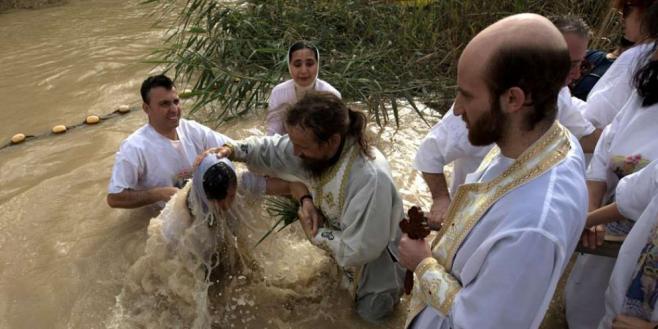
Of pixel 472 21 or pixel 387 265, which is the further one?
pixel 472 21

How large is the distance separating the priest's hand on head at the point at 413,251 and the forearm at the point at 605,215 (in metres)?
0.85

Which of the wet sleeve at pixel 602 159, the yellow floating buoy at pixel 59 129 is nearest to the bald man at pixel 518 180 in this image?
the wet sleeve at pixel 602 159

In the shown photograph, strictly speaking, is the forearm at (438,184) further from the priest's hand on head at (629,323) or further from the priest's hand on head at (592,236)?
the priest's hand on head at (629,323)

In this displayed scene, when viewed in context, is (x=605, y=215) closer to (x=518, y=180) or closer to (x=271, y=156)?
(x=518, y=180)

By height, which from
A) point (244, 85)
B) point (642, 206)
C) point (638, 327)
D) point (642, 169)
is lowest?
point (244, 85)

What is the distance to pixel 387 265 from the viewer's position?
2777 mm

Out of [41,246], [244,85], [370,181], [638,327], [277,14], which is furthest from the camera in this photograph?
[277,14]

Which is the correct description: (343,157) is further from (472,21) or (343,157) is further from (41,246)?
(472,21)

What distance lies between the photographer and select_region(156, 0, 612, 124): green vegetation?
17.8 ft

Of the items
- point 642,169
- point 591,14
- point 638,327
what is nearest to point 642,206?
point 642,169

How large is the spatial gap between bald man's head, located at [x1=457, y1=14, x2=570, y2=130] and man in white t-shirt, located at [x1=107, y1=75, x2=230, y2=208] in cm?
245

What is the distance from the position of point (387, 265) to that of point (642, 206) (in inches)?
50.1

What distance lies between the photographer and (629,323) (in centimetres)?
192

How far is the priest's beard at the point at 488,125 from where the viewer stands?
1346mm
